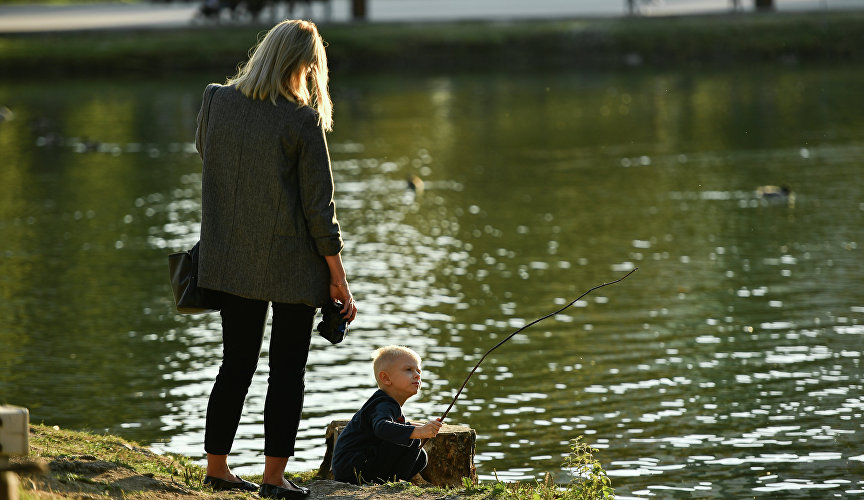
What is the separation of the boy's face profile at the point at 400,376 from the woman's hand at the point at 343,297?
20.3 inches

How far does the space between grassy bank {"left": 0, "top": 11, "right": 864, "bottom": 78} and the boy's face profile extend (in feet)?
124

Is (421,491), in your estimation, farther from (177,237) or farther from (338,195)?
(338,195)

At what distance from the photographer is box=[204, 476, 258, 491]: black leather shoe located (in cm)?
619

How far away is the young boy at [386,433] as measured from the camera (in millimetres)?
6270

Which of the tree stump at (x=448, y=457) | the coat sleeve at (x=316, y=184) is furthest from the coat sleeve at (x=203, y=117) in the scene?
the tree stump at (x=448, y=457)

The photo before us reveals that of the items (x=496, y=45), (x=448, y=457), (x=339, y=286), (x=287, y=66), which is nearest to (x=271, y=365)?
(x=339, y=286)

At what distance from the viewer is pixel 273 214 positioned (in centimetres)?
576

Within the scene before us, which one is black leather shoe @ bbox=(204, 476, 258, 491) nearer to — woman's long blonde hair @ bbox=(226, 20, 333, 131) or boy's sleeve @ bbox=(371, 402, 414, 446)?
boy's sleeve @ bbox=(371, 402, 414, 446)

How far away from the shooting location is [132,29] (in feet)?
157

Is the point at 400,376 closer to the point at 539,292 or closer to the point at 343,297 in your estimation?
the point at 343,297

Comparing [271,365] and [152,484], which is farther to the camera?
[152,484]

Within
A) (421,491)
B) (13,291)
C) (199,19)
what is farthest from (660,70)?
(421,491)

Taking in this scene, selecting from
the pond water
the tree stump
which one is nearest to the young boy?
the tree stump

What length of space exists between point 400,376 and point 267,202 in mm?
1179
